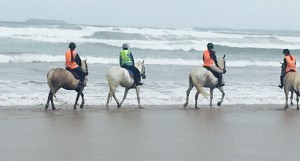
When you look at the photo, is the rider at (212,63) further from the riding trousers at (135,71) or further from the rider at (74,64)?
the rider at (74,64)

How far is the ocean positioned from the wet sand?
7.06 ft

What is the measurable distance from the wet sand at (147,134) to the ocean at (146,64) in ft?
7.06

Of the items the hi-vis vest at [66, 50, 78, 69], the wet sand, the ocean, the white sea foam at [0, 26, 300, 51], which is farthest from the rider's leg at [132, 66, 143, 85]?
the white sea foam at [0, 26, 300, 51]

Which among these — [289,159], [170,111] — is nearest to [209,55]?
[170,111]

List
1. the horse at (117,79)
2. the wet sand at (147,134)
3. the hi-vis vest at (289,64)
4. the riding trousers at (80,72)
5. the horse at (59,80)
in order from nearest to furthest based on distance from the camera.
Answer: the wet sand at (147,134) < the horse at (59,80) < the riding trousers at (80,72) < the horse at (117,79) < the hi-vis vest at (289,64)

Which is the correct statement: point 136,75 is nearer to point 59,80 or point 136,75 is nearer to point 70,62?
point 70,62

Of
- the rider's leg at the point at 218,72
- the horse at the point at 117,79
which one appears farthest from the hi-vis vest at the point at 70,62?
the rider's leg at the point at 218,72

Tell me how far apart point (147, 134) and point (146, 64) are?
65.3 feet

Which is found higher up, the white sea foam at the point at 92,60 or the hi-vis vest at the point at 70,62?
the hi-vis vest at the point at 70,62

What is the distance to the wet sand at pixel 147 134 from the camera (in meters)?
8.51

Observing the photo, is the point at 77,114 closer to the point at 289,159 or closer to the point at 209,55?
the point at 209,55

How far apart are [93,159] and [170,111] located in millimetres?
6181

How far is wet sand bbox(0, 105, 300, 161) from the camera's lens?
851 cm

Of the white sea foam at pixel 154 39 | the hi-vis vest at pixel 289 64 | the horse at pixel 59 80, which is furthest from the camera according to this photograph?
the white sea foam at pixel 154 39
